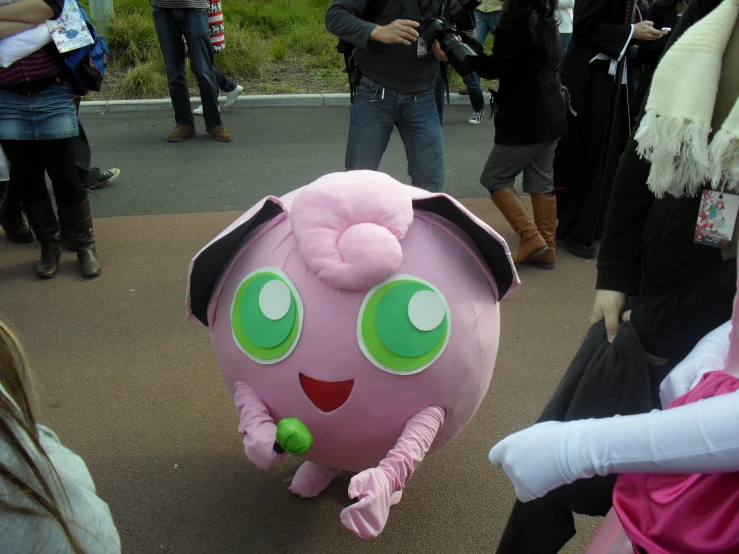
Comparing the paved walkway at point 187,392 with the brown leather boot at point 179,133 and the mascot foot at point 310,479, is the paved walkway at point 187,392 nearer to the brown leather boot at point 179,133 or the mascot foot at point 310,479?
the mascot foot at point 310,479

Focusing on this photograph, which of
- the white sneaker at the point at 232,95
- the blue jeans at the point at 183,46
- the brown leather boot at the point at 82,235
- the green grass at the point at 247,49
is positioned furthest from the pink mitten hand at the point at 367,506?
the green grass at the point at 247,49

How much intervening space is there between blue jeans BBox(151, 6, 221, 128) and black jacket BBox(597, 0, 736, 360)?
5601 mm

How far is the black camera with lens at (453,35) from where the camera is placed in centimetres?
368

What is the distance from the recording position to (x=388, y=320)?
6.17 ft

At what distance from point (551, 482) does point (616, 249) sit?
758 mm

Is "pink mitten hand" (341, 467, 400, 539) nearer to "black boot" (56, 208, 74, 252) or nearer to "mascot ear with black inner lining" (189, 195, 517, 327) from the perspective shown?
"mascot ear with black inner lining" (189, 195, 517, 327)

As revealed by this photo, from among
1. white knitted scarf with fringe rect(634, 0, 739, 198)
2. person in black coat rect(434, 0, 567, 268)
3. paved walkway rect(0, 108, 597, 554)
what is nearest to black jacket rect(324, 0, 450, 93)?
person in black coat rect(434, 0, 567, 268)

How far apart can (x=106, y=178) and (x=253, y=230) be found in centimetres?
436

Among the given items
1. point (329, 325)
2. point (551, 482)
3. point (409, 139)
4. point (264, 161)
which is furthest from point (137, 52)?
point (551, 482)

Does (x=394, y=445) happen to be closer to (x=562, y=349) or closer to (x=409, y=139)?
(x=562, y=349)

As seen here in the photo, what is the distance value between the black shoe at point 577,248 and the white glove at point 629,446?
368 centimetres

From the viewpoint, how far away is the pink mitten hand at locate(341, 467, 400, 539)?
1.70 meters

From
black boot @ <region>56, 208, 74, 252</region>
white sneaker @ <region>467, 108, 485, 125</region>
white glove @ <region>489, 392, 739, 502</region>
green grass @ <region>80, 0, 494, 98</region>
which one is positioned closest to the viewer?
white glove @ <region>489, 392, 739, 502</region>

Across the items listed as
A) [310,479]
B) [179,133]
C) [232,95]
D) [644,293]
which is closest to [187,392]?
[310,479]
